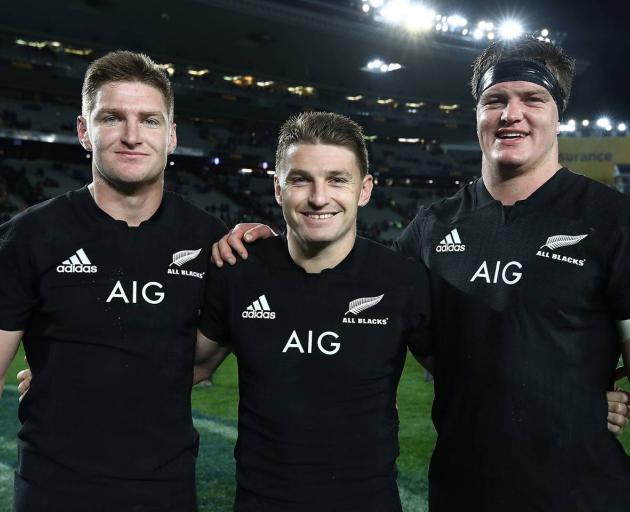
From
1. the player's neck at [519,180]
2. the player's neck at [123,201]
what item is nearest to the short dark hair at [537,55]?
the player's neck at [519,180]

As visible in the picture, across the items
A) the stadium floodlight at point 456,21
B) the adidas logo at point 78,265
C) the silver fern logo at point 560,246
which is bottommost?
the adidas logo at point 78,265

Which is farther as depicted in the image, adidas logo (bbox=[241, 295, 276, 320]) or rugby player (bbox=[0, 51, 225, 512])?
adidas logo (bbox=[241, 295, 276, 320])

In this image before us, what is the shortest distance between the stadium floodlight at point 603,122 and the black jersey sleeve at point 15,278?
4692cm

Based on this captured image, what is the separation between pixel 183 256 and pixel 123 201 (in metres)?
0.30

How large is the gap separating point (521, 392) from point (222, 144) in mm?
34787

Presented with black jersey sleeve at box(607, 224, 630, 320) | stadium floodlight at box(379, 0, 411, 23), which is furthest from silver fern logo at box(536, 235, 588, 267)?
stadium floodlight at box(379, 0, 411, 23)

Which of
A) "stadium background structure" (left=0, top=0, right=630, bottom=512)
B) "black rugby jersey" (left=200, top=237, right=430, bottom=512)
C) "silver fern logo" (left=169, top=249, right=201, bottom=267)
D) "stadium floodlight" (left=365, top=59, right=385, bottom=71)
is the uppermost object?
"stadium floodlight" (left=365, top=59, right=385, bottom=71)

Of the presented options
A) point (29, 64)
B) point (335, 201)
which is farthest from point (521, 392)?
point (29, 64)

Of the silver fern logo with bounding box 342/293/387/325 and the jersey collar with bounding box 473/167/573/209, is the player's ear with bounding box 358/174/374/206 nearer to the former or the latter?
the silver fern logo with bounding box 342/293/387/325

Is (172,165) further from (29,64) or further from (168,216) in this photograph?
(168,216)

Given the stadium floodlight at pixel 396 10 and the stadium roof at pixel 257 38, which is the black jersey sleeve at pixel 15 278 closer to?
the stadium roof at pixel 257 38

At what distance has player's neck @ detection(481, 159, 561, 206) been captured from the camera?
2.42m

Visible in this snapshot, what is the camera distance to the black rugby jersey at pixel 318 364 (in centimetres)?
225

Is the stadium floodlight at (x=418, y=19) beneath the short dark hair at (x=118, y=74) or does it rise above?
above
